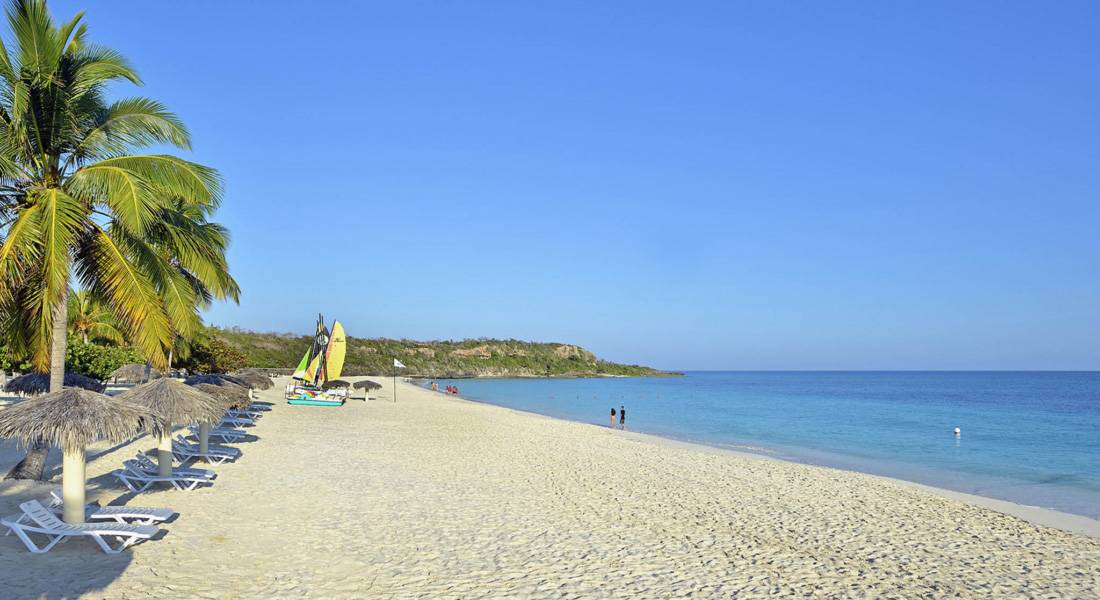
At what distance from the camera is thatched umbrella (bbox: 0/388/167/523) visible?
684 cm

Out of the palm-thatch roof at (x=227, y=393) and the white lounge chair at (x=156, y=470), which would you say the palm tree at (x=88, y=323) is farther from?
the white lounge chair at (x=156, y=470)

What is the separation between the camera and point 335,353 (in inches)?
1260

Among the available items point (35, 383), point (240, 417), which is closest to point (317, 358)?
point (240, 417)

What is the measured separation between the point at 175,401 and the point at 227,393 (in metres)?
5.06

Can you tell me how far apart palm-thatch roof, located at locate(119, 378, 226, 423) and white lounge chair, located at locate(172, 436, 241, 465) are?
2.21m

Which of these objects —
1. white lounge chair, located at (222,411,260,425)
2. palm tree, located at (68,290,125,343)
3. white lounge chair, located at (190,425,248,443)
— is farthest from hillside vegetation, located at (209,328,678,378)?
white lounge chair, located at (190,425,248,443)

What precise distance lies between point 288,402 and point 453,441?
14809 millimetres

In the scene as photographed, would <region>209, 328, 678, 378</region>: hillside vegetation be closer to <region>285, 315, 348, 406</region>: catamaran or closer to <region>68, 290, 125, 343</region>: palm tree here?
<region>68, 290, 125, 343</region>: palm tree

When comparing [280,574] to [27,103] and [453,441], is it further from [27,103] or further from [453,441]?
[453,441]

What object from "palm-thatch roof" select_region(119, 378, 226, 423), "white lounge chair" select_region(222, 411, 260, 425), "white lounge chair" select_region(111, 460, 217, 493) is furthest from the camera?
"white lounge chair" select_region(222, 411, 260, 425)

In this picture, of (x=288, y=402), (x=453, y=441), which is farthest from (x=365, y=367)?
(x=453, y=441)

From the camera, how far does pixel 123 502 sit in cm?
915

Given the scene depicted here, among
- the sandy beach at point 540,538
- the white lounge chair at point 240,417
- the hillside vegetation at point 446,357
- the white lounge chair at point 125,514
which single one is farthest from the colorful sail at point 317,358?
the hillside vegetation at point 446,357

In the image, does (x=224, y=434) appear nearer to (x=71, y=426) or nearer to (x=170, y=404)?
(x=170, y=404)
